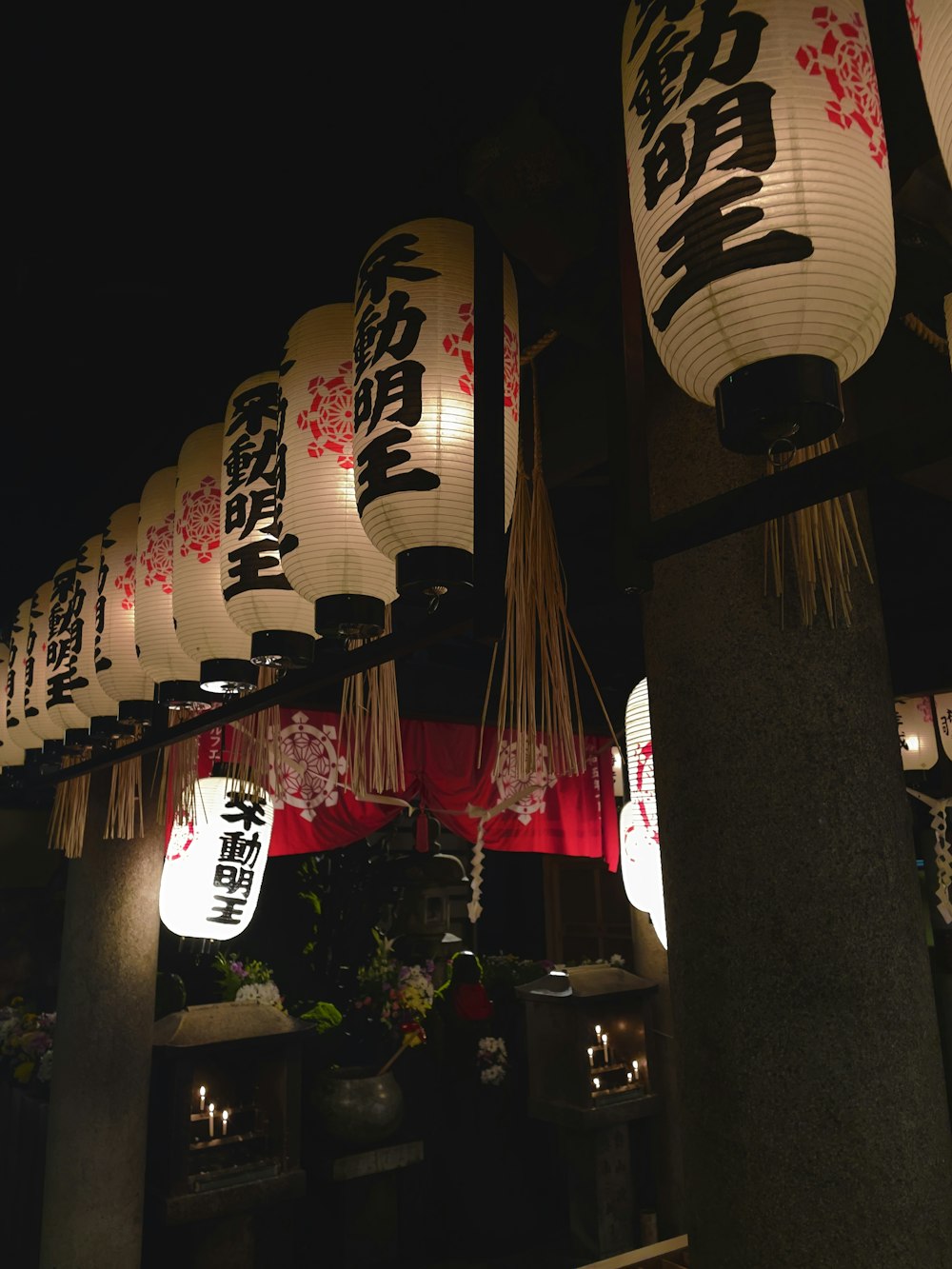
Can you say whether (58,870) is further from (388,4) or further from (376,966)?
(388,4)

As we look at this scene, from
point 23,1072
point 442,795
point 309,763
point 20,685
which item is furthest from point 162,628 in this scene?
point 23,1072

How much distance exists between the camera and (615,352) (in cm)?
173

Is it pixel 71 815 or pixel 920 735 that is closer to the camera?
pixel 71 815

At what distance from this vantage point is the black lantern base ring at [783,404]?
122 cm

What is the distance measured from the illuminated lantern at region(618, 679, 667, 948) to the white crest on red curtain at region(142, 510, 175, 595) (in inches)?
96.7

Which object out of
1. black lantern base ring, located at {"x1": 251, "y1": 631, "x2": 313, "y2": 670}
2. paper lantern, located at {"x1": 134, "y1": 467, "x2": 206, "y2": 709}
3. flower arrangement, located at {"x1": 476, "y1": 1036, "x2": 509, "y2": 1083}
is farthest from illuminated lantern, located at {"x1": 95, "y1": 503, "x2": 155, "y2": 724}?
flower arrangement, located at {"x1": 476, "y1": 1036, "x2": 509, "y2": 1083}

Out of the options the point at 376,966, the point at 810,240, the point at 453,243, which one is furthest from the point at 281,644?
the point at 376,966

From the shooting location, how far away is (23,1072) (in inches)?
265

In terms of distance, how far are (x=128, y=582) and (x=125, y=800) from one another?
184cm

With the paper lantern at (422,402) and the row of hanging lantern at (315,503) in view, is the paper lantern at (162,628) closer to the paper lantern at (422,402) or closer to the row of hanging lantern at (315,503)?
the row of hanging lantern at (315,503)

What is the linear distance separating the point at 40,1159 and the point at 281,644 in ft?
18.1

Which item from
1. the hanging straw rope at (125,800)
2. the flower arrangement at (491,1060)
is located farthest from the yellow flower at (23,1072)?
the flower arrangement at (491,1060)

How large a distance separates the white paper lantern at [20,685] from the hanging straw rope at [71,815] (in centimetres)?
26

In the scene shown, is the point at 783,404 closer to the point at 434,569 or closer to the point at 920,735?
the point at 434,569
